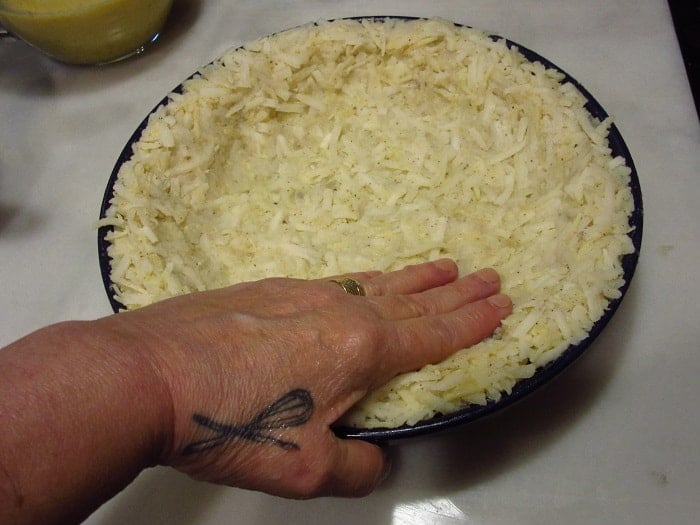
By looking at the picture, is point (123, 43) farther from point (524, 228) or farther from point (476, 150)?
point (524, 228)

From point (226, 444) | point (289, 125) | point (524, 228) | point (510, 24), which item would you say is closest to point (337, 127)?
point (289, 125)

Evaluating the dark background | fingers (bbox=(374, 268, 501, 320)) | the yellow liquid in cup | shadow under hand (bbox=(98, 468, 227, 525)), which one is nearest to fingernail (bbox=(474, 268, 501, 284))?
fingers (bbox=(374, 268, 501, 320))

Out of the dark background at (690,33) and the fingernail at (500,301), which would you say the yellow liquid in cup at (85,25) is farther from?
the dark background at (690,33)

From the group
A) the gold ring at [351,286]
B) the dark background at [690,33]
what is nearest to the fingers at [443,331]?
the gold ring at [351,286]

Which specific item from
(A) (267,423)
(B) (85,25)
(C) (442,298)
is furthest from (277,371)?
(B) (85,25)

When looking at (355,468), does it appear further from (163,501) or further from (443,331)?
(163,501)

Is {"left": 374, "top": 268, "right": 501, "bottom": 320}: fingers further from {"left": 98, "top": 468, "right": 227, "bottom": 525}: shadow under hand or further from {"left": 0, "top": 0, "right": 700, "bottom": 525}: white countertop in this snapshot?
{"left": 98, "top": 468, "right": 227, "bottom": 525}: shadow under hand
